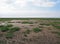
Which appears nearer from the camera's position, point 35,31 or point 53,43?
point 53,43

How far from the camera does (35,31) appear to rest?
71.3 feet

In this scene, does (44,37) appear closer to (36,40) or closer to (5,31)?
(36,40)

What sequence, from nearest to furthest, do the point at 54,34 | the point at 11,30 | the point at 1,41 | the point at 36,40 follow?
the point at 1,41
the point at 36,40
the point at 54,34
the point at 11,30

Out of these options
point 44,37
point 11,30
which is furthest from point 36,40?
point 11,30

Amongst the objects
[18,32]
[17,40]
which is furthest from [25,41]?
[18,32]

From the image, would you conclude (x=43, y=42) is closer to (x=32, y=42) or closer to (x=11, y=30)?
(x=32, y=42)

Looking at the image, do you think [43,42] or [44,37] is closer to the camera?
[43,42]

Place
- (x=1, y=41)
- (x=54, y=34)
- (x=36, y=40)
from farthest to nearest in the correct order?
(x=54, y=34), (x=36, y=40), (x=1, y=41)

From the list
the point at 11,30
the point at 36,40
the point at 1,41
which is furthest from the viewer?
the point at 11,30

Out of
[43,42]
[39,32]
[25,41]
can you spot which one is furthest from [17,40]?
[39,32]

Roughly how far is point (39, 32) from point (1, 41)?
204 inches

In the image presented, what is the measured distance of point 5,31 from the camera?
A: 70.8ft

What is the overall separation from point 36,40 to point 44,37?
0.84 metres

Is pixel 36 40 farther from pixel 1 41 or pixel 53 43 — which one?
pixel 1 41
